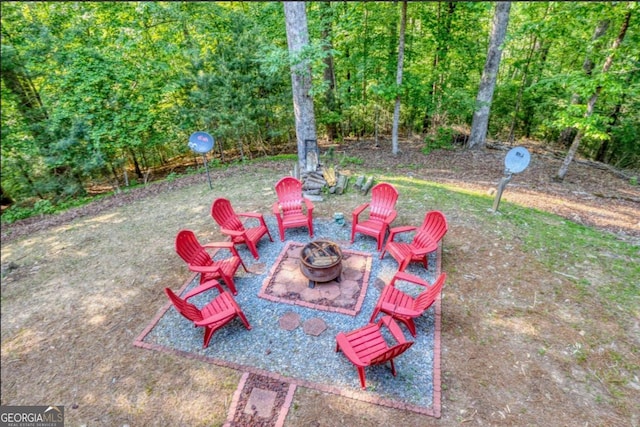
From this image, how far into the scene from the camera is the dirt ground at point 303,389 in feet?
9.46

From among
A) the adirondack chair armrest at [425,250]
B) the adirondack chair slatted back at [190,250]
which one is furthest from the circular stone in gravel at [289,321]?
the adirondack chair armrest at [425,250]

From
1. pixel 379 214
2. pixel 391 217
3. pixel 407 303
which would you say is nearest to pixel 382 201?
pixel 379 214

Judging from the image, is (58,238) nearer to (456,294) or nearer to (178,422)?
(178,422)

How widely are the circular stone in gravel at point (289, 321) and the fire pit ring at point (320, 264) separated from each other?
1.79 feet

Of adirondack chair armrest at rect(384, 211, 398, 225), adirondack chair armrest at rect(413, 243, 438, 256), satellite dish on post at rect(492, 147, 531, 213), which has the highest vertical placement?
satellite dish on post at rect(492, 147, 531, 213)

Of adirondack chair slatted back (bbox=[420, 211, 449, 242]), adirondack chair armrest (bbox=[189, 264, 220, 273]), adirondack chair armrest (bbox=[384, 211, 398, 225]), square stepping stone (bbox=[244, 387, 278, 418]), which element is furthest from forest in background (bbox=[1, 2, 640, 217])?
square stepping stone (bbox=[244, 387, 278, 418])

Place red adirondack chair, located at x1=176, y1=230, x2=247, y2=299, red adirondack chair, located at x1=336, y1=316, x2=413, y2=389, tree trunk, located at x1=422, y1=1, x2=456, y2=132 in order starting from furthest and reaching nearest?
tree trunk, located at x1=422, y1=1, x2=456, y2=132, red adirondack chair, located at x1=176, y1=230, x2=247, y2=299, red adirondack chair, located at x1=336, y1=316, x2=413, y2=389

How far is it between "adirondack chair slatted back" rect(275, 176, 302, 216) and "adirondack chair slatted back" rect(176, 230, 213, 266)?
178 cm

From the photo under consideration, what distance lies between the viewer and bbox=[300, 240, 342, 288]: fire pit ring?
164 inches

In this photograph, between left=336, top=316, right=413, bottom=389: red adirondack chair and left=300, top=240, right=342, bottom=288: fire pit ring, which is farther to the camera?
left=300, top=240, right=342, bottom=288: fire pit ring

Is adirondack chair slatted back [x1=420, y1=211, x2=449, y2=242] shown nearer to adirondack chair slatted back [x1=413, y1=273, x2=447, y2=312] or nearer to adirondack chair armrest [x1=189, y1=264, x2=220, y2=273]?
adirondack chair slatted back [x1=413, y1=273, x2=447, y2=312]

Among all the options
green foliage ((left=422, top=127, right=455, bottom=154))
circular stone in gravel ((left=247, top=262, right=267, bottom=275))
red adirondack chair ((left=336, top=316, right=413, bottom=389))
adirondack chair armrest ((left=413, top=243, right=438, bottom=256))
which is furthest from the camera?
green foliage ((left=422, top=127, right=455, bottom=154))

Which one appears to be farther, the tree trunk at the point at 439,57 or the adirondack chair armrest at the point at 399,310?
the tree trunk at the point at 439,57

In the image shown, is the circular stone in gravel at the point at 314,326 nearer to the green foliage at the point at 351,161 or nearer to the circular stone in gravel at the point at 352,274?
the circular stone in gravel at the point at 352,274
